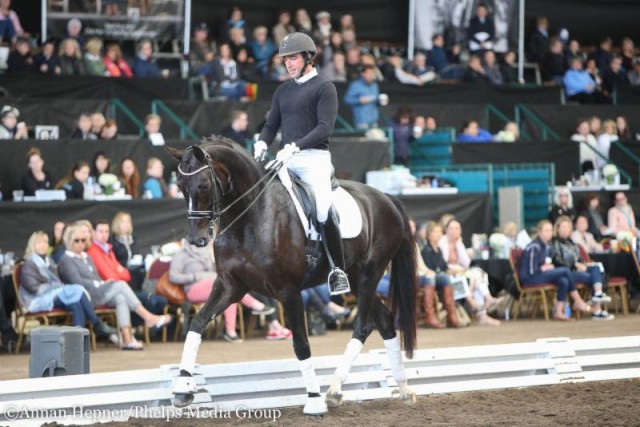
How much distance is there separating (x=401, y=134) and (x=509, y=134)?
214 centimetres

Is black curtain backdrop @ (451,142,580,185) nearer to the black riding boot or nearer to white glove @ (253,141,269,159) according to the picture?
the black riding boot

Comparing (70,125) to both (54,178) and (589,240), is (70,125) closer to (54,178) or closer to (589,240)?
(54,178)

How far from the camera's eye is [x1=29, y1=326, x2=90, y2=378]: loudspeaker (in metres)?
7.40

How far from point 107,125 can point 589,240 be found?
682cm

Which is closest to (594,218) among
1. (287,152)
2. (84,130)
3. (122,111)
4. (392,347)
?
(122,111)

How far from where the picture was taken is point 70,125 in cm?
1596

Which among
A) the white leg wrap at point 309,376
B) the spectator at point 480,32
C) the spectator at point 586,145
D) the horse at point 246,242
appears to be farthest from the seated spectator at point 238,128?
the white leg wrap at point 309,376

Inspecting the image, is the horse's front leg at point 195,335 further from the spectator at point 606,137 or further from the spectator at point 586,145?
the spectator at point 606,137

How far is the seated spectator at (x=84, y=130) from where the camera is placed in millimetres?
14750

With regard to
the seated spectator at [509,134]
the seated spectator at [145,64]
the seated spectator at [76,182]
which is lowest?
the seated spectator at [509,134]

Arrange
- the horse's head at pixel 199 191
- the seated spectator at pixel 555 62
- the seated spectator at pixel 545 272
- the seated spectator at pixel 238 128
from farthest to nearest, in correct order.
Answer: the seated spectator at pixel 555 62 → the seated spectator at pixel 238 128 → the seated spectator at pixel 545 272 → the horse's head at pixel 199 191

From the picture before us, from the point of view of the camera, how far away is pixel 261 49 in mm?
19078

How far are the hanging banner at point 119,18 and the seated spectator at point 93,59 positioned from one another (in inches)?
16.8

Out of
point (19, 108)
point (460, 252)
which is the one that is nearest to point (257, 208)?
point (460, 252)
